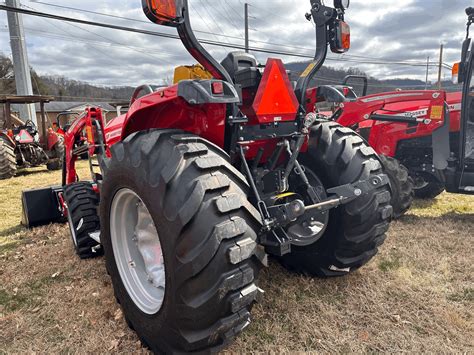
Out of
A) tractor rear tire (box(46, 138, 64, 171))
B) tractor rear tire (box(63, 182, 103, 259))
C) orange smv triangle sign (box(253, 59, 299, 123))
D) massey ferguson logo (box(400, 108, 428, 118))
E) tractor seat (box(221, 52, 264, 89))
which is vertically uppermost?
tractor seat (box(221, 52, 264, 89))

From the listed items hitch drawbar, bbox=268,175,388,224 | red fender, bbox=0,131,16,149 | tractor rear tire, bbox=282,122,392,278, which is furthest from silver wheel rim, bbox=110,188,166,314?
red fender, bbox=0,131,16,149

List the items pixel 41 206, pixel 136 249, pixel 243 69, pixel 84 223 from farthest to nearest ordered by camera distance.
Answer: pixel 41 206 → pixel 84 223 → pixel 136 249 → pixel 243 69

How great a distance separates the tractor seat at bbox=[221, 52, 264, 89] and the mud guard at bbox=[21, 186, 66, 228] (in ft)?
10.3

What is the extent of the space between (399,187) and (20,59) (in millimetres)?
16918

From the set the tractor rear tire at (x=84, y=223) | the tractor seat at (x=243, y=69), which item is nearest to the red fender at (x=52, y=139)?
the tractor rear tire at (x=84, y=223)

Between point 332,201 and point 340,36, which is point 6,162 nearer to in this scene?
point 340,36

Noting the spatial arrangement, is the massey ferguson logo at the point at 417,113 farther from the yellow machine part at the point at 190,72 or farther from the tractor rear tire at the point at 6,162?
the tractor rear tire at the point at 6,162

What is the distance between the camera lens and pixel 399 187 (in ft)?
16.1

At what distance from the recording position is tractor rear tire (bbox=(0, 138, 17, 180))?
9.27 metres

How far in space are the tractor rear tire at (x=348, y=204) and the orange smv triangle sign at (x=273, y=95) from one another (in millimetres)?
547

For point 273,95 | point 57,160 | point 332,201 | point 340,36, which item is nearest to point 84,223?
point 273,95

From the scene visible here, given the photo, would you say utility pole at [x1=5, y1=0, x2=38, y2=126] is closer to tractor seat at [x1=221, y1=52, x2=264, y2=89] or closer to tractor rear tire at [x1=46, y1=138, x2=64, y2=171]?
tractor rear tire at [x1=46, y1=138, x2=64, y2=171]

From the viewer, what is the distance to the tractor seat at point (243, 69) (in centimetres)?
257

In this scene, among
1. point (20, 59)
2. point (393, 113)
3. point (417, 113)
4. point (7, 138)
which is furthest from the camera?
point (20, 59)
